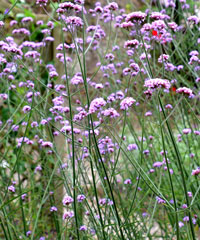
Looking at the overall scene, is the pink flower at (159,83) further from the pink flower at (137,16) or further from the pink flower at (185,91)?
the pink flower at (137,16)

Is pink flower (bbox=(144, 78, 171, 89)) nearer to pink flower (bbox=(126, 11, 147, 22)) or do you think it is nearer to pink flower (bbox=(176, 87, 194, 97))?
pink flower (bbox=(176, 87, 194, 97))

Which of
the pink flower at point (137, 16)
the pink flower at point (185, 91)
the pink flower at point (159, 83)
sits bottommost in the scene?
the pink flower at point (159, 83)

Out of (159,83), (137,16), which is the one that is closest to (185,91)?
(159,83)

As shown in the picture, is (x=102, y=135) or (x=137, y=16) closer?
(x=137, y=16)

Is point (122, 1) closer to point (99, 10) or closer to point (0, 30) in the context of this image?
point (99, 10)

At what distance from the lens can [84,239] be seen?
4.74ft

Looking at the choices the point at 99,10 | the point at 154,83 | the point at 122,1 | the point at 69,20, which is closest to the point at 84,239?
the point at 154,83

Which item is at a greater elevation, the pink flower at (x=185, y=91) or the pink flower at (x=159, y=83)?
the pink flower at (x=185, y=91)

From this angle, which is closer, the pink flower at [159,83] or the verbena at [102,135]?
the pink flower at [159,83]

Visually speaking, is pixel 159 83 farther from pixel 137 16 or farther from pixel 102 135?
pixel 102 135

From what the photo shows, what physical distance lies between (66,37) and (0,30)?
236 centimetres

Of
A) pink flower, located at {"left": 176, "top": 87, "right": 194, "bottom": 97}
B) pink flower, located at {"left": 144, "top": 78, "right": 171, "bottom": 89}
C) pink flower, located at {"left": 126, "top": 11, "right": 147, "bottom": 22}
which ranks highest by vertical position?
pink flower, located at {"left": 126, "top": 11, "right": 147, "bottom": 22}

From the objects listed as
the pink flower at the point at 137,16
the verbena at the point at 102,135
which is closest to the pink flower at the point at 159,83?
the verbena at the point at 102,135

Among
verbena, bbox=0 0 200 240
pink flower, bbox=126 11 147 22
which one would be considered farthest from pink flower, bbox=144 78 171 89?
pink flower, bbox=126 11 147 22
